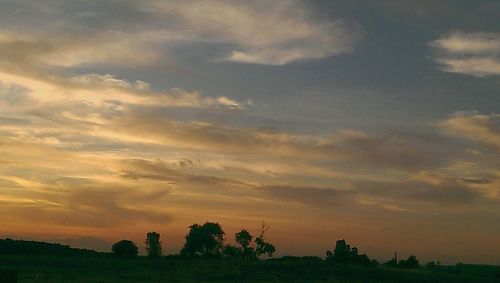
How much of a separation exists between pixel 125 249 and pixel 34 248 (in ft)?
74.0

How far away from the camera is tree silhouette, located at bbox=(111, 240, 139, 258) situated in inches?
5684

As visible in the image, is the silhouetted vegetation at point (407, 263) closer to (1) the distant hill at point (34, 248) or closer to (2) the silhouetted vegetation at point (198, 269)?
(2) the silhouetted vegetation at point (198, 269)

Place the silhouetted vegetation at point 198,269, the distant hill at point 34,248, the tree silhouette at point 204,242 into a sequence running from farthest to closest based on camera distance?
1. the tree silhouette at point 204,242
2. the distant hill at point 34,248
3. the silhouetted vegetation at point 198,269

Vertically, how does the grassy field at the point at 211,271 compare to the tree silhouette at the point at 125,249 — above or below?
below

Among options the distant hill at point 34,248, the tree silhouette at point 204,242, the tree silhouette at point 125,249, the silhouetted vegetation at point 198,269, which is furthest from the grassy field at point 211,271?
the tree silhouette at point 204,242

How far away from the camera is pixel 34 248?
14912cm

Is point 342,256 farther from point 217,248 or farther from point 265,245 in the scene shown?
point 217,248

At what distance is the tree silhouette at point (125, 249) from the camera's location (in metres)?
144

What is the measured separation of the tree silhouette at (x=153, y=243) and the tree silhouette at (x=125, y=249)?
125 feet

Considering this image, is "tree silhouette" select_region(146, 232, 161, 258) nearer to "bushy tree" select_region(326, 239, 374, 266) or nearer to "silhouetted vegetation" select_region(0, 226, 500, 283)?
"silhouetted vegetation" select_region(0, 226, 500, 283)

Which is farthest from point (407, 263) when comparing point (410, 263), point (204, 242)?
point (204, 242)

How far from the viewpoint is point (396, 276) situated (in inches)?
4171

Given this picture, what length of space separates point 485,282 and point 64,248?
324 ft

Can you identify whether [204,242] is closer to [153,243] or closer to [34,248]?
[153,243]
